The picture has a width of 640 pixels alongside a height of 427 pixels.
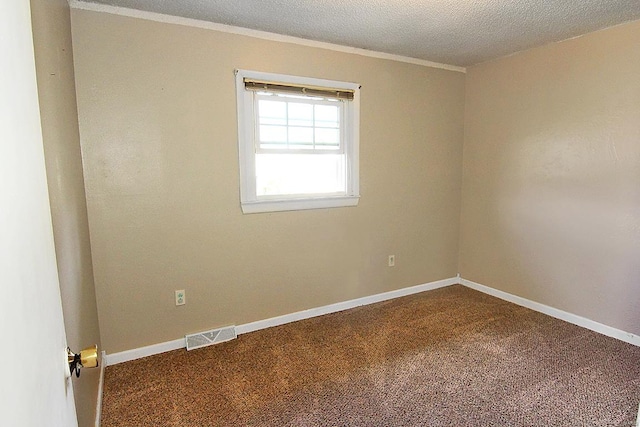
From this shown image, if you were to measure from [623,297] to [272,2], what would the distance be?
10.9 feet

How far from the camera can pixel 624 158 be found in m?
2.66

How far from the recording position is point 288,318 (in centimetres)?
309

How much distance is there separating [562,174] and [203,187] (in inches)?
117

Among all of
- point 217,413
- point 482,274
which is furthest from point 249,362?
point 482,274

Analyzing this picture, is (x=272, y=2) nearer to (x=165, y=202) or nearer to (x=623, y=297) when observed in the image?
(x=165, y=202)

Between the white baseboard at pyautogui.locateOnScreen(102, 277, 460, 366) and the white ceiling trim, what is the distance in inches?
88.9

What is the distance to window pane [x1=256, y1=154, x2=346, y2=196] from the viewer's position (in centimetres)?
290

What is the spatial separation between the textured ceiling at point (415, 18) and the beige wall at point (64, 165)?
743 mm

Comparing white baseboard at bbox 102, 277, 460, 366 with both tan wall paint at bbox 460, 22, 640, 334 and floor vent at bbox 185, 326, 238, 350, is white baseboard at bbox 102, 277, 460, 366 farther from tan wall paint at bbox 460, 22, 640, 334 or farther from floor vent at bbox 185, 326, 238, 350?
tan wall paint at bbox 460, 22, 640, 334

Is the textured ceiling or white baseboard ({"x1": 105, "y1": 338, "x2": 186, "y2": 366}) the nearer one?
the textured ceiling

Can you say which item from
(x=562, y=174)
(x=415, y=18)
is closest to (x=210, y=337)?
(x=415, y=18)

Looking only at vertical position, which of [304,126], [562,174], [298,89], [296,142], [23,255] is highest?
[298,89]

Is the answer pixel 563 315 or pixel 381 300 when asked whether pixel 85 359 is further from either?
pixel 563 315

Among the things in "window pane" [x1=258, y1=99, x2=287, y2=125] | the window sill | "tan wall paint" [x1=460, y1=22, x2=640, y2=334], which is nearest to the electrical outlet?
the window sill
